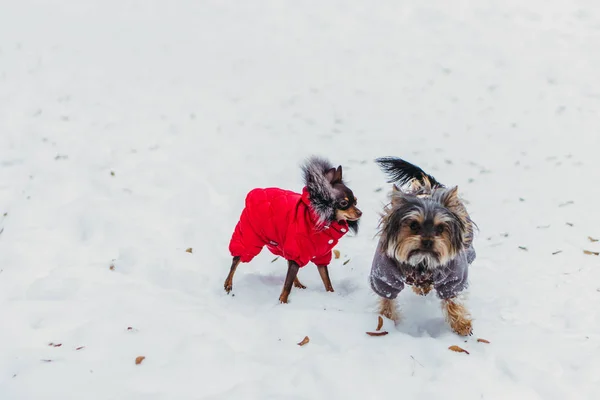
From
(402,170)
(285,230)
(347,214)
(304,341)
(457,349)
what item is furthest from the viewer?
(402,170)

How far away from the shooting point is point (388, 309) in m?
3.99

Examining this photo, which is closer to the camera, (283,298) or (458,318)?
(458,318)

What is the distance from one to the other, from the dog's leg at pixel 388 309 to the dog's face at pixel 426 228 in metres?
0.58

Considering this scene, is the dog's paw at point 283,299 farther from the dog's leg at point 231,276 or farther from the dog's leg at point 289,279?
the dog's leg at point 231,276

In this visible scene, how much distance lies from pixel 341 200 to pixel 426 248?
0.94 m

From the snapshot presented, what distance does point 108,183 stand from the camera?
5902 millimetres

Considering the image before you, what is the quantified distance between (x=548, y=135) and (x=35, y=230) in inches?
297

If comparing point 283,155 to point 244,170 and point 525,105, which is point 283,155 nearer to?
point 244,170

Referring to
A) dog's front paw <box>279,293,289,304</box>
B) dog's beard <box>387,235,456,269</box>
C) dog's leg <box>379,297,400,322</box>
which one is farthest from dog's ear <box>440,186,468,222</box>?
dog's front paw <box>279,293,289,304</box>

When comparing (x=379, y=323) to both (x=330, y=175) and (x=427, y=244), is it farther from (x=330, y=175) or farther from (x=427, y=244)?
(x=330, y=175)

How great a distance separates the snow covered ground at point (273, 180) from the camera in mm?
3244

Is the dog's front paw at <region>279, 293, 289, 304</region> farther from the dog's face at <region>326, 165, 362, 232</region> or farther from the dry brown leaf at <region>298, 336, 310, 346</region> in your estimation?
the dog's face at <region>326, 165, 362, 232</region>

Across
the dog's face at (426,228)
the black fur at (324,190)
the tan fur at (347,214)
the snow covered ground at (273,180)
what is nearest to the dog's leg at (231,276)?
the snow covered ground at (273,180)

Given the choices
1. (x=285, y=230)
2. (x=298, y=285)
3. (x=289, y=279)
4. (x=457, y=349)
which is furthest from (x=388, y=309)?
(x=285, y=230)
